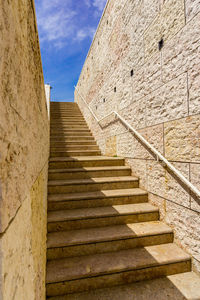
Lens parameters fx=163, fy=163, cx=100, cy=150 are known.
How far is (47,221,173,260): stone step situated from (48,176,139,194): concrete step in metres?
0.77

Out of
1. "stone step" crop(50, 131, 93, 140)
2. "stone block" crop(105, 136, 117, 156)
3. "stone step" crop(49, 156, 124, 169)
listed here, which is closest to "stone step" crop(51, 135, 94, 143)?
"stone step" crop(50, 131, 93, 140)

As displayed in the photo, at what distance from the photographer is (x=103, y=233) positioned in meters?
2.13

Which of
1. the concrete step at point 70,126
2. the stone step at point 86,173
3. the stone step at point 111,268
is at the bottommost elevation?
the stone step at point 111,268

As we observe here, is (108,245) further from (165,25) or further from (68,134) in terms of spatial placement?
(68,134)

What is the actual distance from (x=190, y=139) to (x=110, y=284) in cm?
185

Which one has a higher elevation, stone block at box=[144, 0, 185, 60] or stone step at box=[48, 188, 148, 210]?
stone block at box=[144, 0, 185, 60]

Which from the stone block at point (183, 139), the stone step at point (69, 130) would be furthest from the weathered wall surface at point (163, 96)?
the stone step at point (69, 130)

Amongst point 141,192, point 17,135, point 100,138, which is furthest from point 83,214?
point 100,138

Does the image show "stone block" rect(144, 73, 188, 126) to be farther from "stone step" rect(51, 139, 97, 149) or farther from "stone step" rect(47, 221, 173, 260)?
"stone step" rect(51, 139, 97, 149)

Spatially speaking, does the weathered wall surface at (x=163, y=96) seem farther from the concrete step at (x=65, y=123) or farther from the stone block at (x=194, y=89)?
the concrete step at (x=65, y=123)

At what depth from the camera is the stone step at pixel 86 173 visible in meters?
3.18

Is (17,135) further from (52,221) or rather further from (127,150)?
(127,150)

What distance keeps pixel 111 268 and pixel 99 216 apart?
670mm

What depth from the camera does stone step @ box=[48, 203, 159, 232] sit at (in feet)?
7.27
